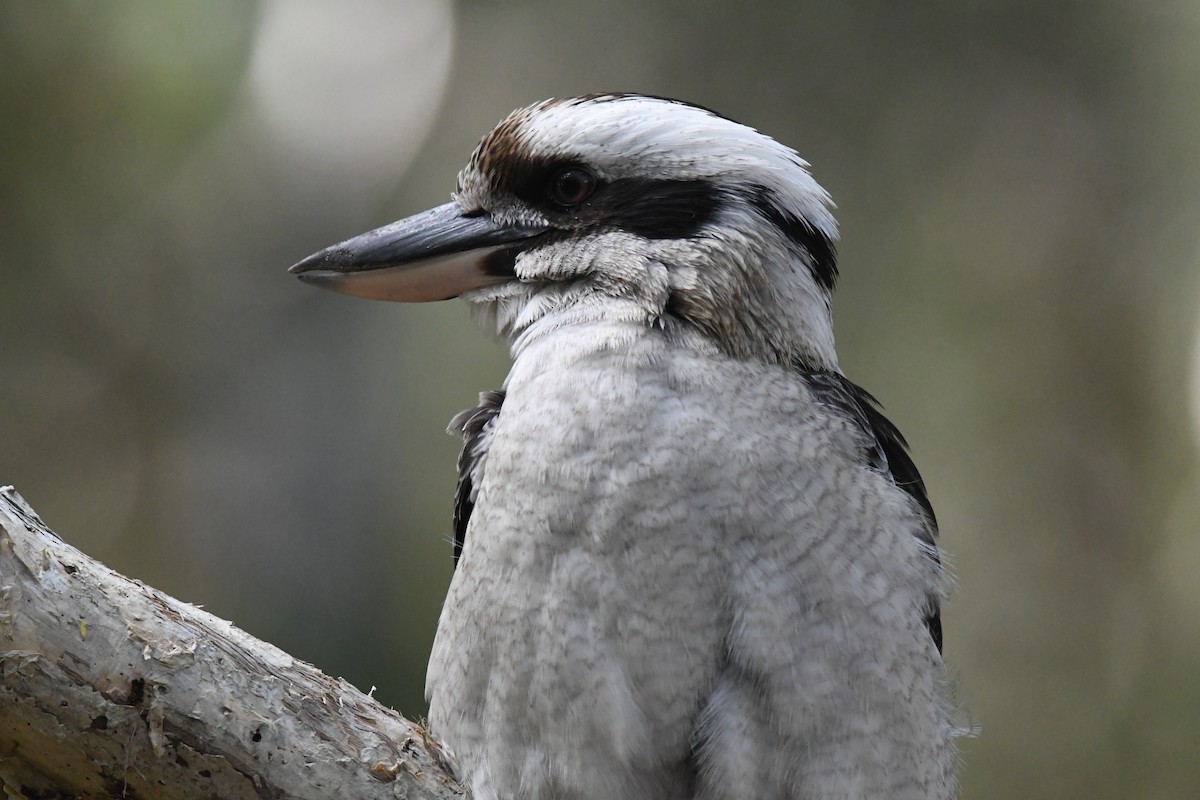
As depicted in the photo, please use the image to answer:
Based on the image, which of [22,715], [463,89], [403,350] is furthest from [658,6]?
[22,715]

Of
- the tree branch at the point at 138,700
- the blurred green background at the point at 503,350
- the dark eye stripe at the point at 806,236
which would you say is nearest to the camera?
the tree branch at the point at 138,700

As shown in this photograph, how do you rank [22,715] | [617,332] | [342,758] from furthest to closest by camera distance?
[617,332]
[342,758]
[22,715]

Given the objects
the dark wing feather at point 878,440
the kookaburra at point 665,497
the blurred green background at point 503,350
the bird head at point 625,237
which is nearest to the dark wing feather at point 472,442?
the kookaburra at point 665,497

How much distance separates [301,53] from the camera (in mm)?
5762

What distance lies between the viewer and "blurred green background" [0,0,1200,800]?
16.8ft

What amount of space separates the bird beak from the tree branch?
0.67 metres

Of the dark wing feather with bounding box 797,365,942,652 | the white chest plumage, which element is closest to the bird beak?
the white chest plumage

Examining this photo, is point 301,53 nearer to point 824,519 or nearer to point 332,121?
point 332,121

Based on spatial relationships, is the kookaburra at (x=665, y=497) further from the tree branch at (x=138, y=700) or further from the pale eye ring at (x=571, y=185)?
the tree branch at (x=138, y=700)

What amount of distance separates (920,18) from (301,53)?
3114 mm

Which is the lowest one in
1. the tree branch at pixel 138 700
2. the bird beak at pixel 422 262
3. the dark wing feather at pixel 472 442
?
the tree branch at pixel 138 700

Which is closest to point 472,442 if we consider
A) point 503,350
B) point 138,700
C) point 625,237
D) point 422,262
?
point 422,262

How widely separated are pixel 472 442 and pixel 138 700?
700mm

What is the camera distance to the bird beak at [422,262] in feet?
6.65
